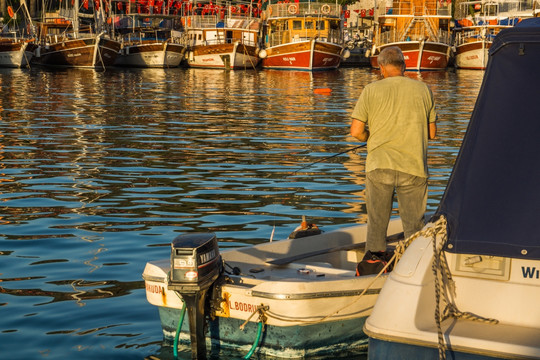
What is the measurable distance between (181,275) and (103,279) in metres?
2.88

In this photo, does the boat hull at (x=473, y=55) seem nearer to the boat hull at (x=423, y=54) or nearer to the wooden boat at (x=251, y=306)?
the boat hull at (x=423, y=54)

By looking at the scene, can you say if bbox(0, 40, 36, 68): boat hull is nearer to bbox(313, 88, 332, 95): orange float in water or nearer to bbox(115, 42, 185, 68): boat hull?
bbox(115, 42, 185, 68): boat hull

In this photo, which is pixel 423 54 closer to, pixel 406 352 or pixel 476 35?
pixel 476 35

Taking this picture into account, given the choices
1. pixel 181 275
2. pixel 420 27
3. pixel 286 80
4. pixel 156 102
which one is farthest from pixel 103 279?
pixel 420 27

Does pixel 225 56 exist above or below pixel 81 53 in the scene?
below

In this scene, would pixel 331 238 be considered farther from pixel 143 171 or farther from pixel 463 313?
pixel 143 171

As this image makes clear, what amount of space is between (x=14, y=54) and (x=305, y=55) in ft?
55.3

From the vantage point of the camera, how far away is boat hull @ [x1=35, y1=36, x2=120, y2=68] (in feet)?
187

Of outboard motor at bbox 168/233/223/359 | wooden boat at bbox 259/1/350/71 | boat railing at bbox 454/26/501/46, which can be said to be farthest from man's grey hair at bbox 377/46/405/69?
boat railing at bbox 454/26/501/46

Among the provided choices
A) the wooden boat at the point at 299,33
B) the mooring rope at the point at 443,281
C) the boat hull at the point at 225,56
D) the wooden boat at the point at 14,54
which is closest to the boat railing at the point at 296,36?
the wooden boat at the point at 299,33

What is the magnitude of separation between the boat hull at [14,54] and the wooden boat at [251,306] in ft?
167

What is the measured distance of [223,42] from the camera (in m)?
65.2

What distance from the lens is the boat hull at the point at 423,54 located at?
193 ft

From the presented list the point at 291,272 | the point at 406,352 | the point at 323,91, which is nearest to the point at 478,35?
the point at 323,91
